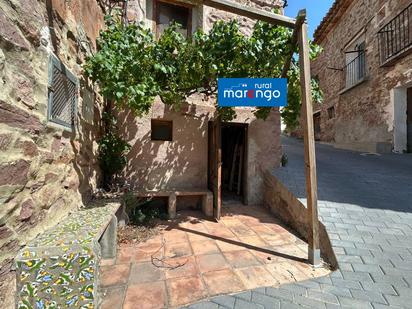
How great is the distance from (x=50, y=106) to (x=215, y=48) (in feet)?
6.77

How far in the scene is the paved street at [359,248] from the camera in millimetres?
1861

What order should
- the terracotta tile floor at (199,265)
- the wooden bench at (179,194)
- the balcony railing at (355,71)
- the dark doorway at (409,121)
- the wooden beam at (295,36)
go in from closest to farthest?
the terracotta tile floor at (199,265) → the wooden beam at (295,36) → the wooden bench at (179,194) → the dark doorway at (409,121) → the balcony railing at (355,71)

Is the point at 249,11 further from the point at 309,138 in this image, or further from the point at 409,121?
the point at 409,121

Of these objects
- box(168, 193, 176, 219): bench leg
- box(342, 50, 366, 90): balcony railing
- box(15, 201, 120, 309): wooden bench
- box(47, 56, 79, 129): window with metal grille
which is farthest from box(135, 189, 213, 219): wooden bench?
box(342, 50, 366, 90): balcony railing

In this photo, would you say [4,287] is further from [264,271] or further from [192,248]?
[264,271]

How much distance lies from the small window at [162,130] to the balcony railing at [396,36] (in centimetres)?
650

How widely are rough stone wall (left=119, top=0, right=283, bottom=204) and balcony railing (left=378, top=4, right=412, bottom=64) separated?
3.81m

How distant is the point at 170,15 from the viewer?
459 cm

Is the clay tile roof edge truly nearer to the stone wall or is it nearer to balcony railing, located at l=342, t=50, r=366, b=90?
balcony railing, located at l=342, t=50, r=366, b=90

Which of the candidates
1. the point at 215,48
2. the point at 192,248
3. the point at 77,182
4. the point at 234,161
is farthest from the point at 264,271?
the point at 234,161

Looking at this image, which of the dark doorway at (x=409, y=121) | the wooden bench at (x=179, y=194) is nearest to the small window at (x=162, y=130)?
the wooden bench at (x=179, y=194)

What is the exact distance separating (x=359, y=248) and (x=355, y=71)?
848 cm

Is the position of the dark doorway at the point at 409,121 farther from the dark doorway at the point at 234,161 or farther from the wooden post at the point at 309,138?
the wooden post at the point at 309,138

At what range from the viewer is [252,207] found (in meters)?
4.73
